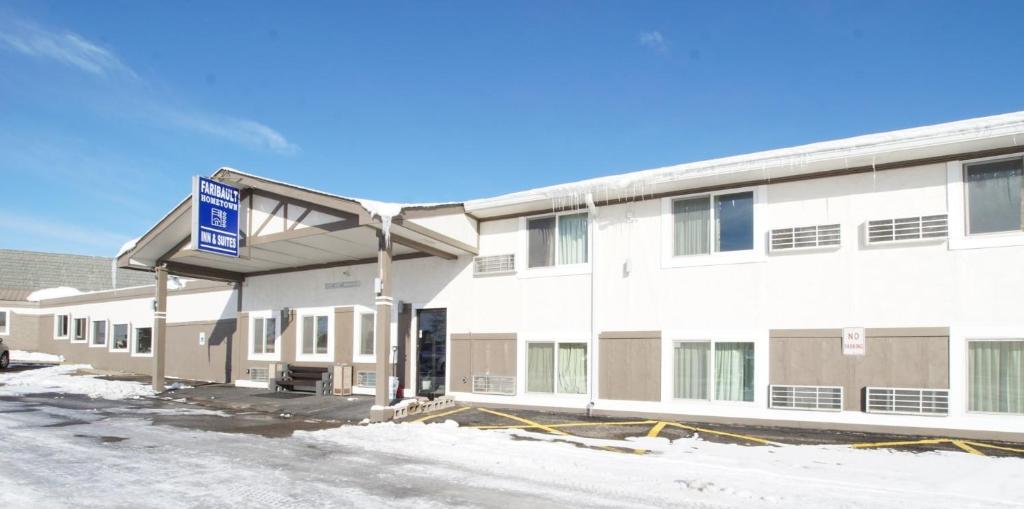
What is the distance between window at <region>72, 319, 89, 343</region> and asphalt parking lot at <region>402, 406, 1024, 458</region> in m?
24.6

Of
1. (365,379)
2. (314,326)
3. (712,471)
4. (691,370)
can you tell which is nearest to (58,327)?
(314,326)

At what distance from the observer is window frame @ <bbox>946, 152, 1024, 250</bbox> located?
10.9 meters

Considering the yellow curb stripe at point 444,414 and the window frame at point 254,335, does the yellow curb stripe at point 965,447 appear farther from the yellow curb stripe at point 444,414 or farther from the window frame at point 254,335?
the window frame at point 254,335

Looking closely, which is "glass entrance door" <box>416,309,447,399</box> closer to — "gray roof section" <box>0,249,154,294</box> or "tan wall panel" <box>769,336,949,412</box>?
"tan wall panel" <box>769,336,949,412</box>

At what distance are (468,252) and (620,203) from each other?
393 centimetres

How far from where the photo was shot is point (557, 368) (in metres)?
14.9

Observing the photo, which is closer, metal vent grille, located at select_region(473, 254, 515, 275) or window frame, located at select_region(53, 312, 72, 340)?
metal vent grille, located at select_region(473, 254, 515, 275)

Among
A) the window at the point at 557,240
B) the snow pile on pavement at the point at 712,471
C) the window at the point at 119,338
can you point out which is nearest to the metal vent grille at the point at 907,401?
the snow pile on pavement at the point at 712,471

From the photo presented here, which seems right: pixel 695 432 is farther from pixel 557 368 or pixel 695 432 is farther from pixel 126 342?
pixel 126 342

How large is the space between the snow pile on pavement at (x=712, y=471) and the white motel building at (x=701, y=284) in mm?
2108

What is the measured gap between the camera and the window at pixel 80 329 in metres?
31.3

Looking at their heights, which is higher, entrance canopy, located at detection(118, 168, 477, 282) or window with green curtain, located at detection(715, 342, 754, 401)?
entrance canopy, located at detection(118, 168, 477, 282)

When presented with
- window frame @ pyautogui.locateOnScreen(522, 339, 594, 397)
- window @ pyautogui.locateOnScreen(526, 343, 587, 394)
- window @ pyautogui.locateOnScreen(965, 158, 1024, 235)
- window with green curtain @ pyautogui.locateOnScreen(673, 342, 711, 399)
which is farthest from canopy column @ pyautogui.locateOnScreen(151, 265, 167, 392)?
window @ pyautogui.locateOnScreen(965, 158, 1024, 235)

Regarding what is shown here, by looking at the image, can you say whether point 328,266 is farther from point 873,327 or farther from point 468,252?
point 873,327
